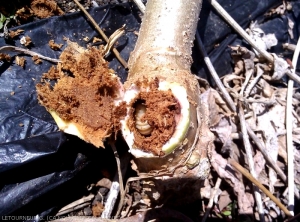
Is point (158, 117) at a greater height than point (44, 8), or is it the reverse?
point (44, 8)

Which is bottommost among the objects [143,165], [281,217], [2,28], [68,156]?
[281,217]

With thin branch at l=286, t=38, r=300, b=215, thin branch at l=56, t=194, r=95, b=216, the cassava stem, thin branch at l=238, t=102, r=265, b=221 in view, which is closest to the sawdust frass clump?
the cassava stem

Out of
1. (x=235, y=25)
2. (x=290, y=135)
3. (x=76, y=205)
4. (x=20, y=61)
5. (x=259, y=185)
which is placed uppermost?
(x=235, y=25)

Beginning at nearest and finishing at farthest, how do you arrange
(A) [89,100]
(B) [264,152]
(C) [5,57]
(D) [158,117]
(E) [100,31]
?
1. (D) [158,117]
2. (A) [89,100]
3. (C) [5,57]
4. (E) [100,31]
5. (B) [264,152]

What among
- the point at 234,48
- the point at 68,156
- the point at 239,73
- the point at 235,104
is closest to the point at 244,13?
the point at 234,48

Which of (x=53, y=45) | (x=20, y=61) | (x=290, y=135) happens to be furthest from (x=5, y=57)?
(x=290, y=135)

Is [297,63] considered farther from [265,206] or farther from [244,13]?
[265,206]

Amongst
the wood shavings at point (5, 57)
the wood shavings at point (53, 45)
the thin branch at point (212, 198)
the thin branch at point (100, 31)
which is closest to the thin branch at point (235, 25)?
the thin branch at point (100, 31)

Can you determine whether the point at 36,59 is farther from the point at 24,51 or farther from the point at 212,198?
the point at 212,198

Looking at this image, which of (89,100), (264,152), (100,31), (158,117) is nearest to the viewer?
(158,117)
